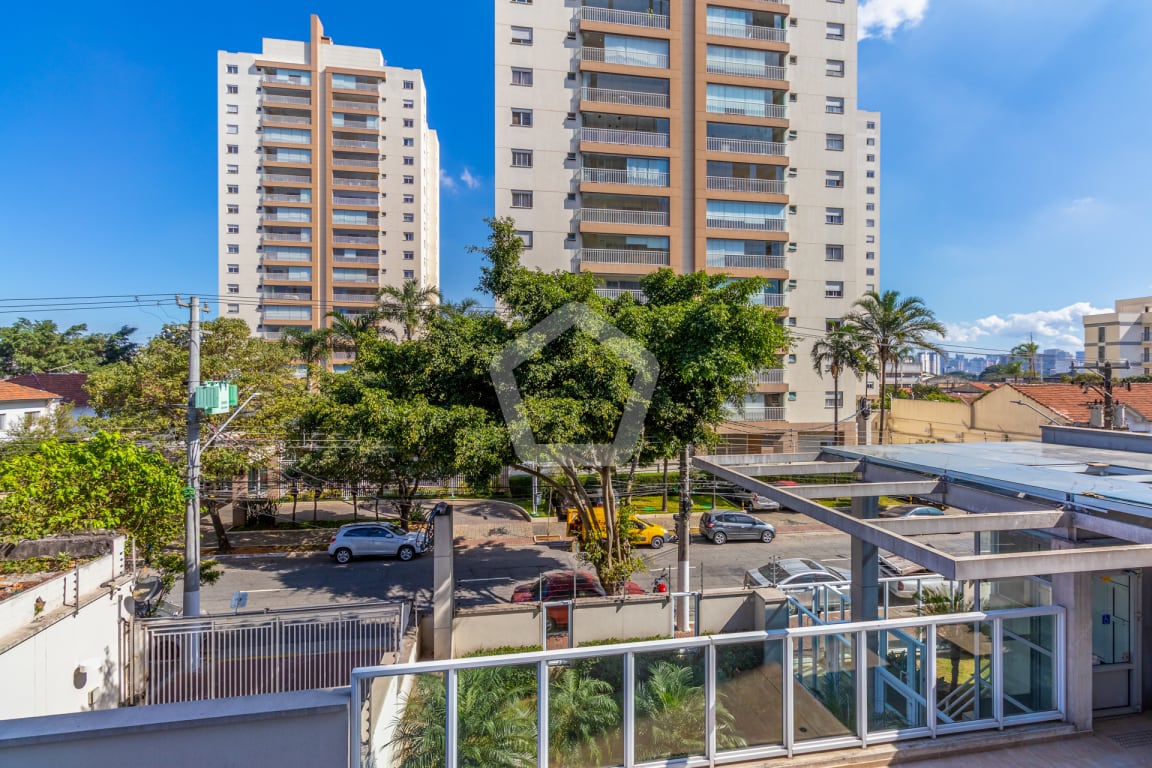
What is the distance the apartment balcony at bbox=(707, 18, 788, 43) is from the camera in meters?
31.3

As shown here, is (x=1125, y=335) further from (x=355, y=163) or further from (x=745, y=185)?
(x=355, y=163)

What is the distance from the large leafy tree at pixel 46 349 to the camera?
49.2 meters

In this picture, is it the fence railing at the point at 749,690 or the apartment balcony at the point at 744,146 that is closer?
the fence railing at the point at 749,690

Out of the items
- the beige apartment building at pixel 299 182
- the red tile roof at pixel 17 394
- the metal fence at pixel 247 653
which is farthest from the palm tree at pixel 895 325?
the red tile roof at pixel 17 394

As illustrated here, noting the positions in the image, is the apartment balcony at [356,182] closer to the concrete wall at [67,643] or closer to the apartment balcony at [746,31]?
the apartment balcony at [746,31]

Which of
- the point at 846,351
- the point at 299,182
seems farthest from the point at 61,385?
the point at 846,351

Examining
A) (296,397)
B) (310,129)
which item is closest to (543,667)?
(296,397)

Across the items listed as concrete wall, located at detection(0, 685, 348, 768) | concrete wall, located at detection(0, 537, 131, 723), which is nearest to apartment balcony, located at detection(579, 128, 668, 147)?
concrete wall, located at detection(0, 537, 131, 723)

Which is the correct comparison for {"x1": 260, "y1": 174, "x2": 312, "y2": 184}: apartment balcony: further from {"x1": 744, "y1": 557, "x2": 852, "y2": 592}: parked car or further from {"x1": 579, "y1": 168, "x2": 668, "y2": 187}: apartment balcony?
{"x1": 744, "y1": 557, "x2": 852, "y2": 592}: parked car

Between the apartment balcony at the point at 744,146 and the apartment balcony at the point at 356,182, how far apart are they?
33.9 metres

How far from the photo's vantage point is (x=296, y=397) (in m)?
20.8

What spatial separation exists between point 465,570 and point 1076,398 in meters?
30.6

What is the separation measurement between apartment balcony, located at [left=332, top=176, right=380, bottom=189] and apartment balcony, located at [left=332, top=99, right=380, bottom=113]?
6119mm

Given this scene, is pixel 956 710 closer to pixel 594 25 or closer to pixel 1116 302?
pixel 594 25
